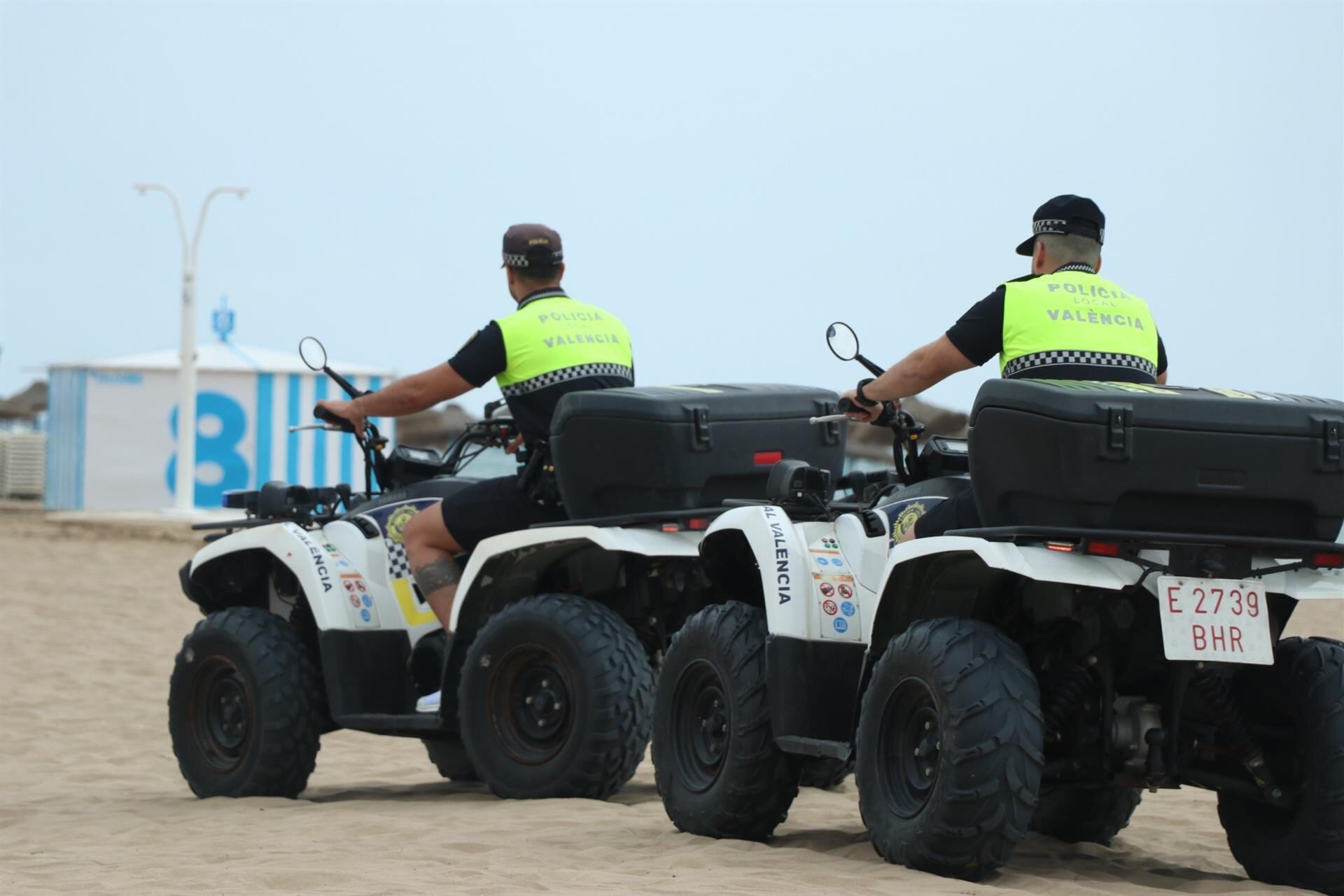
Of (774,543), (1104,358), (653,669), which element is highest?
(1104,358)

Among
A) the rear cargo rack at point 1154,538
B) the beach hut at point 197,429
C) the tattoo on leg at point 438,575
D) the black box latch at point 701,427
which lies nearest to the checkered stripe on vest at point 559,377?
the tattoo on leg at point 438,575

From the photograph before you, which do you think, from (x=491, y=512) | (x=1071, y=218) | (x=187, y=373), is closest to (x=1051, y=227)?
(x=1071, y=218)

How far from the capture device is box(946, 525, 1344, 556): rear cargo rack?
5.16m

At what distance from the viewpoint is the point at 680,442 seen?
7.08m

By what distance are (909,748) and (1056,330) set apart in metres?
1.24

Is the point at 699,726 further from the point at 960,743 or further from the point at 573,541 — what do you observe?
the point at 960,743

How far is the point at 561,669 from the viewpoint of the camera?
7.39 meters

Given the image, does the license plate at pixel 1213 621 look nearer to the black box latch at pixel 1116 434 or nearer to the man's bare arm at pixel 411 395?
the black box latch at pixel 1116 434

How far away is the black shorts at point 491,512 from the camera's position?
7.89 meters

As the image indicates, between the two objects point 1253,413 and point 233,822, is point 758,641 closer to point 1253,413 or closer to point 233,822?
point 1253,413

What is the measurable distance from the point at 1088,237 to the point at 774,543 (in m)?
1.32

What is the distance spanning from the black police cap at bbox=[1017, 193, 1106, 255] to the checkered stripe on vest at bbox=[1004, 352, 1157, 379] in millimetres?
424

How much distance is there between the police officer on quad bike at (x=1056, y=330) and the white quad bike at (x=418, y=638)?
147 centimetres

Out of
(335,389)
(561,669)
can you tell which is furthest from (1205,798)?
(335,389)
